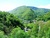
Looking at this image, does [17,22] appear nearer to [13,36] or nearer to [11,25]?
[11,25]

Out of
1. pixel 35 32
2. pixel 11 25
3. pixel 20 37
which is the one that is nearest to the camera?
pixel 20 37

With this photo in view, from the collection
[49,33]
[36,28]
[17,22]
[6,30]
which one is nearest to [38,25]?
[36,28]

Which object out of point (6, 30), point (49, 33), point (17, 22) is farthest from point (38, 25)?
point (17, 22)

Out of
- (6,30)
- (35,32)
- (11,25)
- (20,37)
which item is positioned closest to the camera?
(20,37)

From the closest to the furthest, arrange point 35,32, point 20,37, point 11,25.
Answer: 1. point 20,37
2. point 35,32
3. point 11,25

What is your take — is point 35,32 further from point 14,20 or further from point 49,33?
point 14,20

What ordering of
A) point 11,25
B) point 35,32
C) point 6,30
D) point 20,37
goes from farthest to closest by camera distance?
A: point 11,25
point 6,30
point 35,32
point 20,37

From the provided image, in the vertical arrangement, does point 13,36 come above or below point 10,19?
above

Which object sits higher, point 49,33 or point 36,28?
point 49,33

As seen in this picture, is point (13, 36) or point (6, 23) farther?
point (6, 23)
